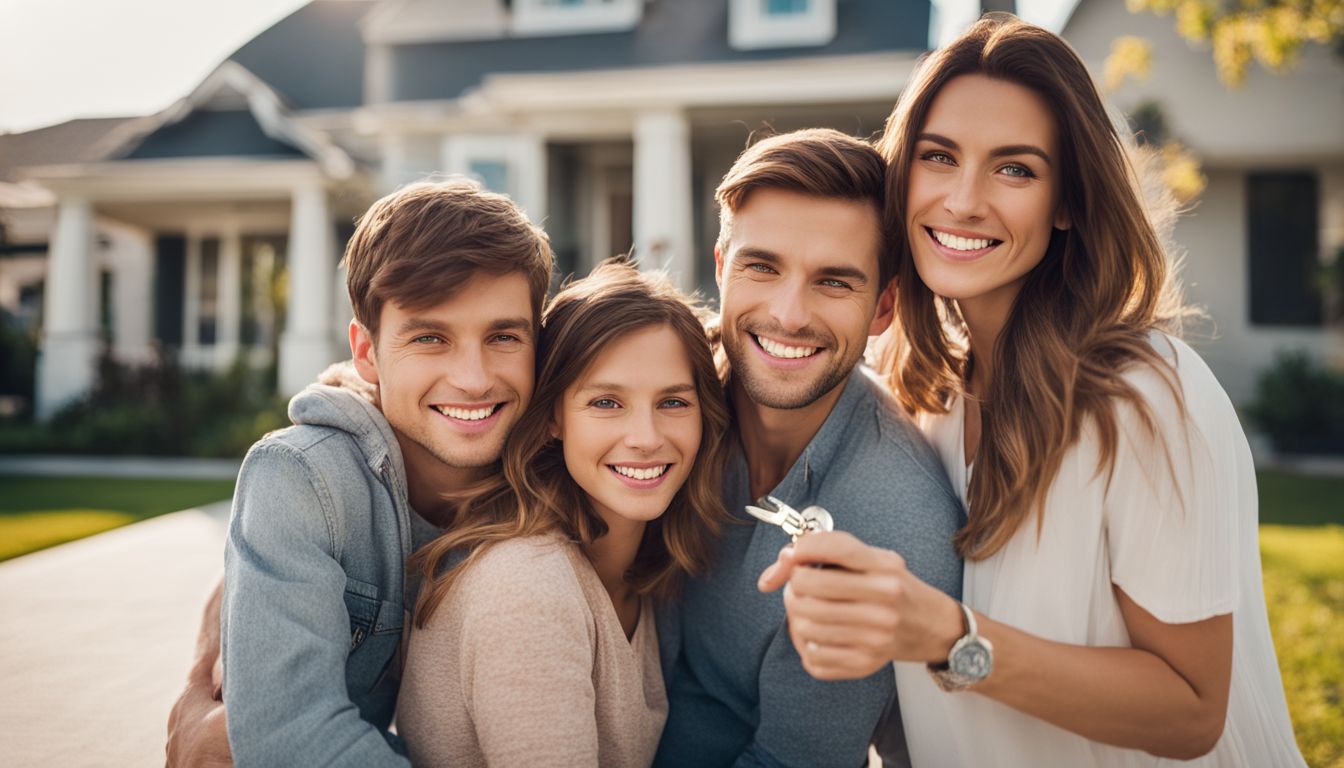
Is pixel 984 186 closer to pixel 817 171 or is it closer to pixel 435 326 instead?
pixel 817 171

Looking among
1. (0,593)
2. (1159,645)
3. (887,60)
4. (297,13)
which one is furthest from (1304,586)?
(297,13)

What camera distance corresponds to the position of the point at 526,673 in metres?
2.11

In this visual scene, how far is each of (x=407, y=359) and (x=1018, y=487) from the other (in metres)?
1.70

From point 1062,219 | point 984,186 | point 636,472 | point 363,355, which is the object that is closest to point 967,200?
point 984,186

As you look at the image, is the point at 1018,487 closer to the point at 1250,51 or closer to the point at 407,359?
the point at 407,359

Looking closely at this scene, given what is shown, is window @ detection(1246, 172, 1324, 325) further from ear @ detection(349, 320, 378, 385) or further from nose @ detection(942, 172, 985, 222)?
ear @ detection(349, 320, 378, 385)

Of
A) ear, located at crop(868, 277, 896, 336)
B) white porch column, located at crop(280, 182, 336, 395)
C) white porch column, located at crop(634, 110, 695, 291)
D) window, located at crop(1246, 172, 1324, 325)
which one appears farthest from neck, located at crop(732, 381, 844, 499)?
window, located at crop(1246, 172, 1324, 325)

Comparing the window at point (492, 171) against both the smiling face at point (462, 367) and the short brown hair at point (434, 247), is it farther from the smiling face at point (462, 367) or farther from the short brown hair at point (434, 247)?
the smiling face at point (462, 367)

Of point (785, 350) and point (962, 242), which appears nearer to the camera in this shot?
point (962, 242)

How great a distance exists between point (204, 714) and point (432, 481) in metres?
0.87

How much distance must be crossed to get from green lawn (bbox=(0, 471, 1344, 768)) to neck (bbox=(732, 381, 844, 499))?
2.61m

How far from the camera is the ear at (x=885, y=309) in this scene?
295 centimetres

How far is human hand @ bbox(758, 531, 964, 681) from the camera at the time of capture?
1.68 meters

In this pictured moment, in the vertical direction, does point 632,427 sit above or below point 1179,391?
below
